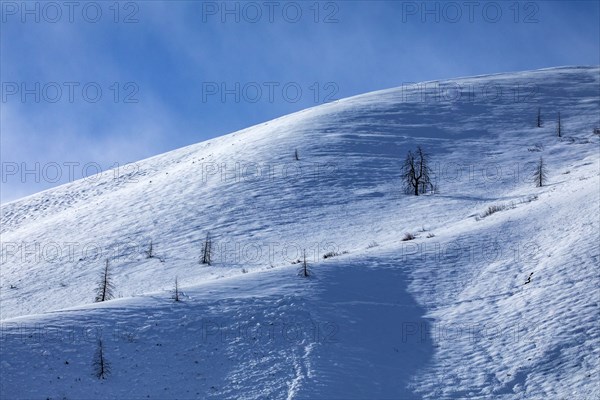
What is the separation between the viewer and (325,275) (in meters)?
17.7

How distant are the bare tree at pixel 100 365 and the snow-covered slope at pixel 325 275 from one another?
168 mm

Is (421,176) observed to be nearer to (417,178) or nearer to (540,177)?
(417,178)

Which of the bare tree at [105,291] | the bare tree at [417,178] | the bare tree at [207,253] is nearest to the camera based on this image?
the bare tree at [105,291]

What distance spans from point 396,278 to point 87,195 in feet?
94.7

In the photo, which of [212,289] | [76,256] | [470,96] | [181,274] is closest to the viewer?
[212,289]

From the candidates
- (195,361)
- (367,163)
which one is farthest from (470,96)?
(195,361)

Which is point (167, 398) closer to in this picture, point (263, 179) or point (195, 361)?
point (195, 361)

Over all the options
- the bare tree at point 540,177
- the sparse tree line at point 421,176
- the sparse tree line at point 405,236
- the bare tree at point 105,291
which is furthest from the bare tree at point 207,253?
the bare tree at point 540,177

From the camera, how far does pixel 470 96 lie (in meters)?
52.1

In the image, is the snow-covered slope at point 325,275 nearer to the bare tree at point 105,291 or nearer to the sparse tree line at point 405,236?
the sparse tree line at point 405,236

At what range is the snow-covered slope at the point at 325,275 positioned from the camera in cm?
1262

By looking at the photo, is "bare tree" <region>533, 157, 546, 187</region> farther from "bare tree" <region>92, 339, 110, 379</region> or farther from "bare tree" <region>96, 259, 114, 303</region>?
"bare tree" <region>92, 339, 110, 379</region>

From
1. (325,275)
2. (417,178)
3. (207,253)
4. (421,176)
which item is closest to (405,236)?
(325,275)

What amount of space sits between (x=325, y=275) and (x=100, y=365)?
23.4 ft
